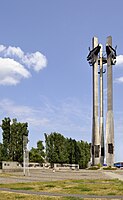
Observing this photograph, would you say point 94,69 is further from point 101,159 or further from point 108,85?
point 101,159

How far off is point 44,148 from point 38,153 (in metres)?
1.61

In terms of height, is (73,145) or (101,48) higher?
(101,48)

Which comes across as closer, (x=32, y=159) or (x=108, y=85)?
(x=108, y=85)

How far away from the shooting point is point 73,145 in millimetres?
71062

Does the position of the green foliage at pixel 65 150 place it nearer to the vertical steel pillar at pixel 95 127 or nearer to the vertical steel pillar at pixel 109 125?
the vertical steel pillar at pixel 95 127

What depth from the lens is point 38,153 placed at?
219 ft

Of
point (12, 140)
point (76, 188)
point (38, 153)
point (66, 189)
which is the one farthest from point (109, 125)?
point (66, 189)

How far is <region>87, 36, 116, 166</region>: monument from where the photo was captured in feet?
169

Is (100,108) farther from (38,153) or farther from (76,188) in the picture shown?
(76,188)

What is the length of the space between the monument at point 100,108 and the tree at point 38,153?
16.0 meters

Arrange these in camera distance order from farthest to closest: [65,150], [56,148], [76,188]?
[65,150], [56,148], [76,188]

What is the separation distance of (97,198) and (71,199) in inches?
45.5

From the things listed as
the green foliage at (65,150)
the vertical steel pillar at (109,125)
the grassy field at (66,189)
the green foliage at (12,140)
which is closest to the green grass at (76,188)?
the grassy field at (66,189)

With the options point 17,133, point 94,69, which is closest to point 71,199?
point 94,69
